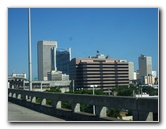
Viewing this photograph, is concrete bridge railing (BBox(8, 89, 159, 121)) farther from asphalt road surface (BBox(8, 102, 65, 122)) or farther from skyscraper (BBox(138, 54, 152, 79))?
skyscraper (BBox(138, 54, 152, 79))

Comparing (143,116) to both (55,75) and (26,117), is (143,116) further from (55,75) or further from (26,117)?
(55,75)

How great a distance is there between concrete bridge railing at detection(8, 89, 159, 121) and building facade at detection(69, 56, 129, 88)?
160cm

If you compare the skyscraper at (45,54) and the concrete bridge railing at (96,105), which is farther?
the skyscraper at (45,54)

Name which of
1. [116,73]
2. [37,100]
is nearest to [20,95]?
[37,100]

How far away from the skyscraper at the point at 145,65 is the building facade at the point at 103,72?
0.70 m

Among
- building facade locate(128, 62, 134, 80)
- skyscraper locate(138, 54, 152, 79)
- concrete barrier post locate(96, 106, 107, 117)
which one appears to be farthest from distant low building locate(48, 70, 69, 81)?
concrete barrier post locate(96, 106, 107, 117)

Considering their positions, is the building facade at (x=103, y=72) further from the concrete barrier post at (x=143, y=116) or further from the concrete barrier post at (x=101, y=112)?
the concrete barrier post at (x=143, y=116)

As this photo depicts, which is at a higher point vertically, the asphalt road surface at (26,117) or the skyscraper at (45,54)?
the skyscraper at (45,54)

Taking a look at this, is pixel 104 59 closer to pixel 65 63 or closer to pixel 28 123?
pixel 65 63

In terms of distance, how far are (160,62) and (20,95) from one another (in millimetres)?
8230

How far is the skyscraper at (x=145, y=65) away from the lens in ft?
31.4

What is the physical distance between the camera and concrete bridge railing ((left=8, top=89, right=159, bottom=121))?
825 cm

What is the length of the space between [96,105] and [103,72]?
2656 mm

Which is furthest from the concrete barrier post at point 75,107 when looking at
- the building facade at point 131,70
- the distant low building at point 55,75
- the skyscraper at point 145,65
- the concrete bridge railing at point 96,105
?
the distant low building at point 55,75
